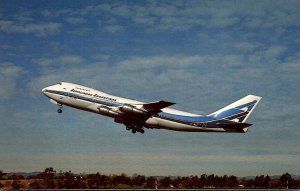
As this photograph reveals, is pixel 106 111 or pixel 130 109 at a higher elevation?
pixel 130 109

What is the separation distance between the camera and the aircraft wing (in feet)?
246

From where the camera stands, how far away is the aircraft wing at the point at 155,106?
75125mm

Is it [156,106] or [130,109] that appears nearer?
[156,106]

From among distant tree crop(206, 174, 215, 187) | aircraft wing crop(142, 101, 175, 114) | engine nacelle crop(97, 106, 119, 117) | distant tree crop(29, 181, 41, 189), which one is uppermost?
aircraft wing crop(142, 101, 175, 114)

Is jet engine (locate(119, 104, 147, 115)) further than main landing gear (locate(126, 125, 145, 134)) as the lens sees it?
No

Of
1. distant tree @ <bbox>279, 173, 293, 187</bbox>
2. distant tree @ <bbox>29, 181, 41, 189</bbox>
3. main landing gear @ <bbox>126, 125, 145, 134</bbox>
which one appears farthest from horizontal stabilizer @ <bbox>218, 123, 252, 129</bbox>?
distant tree @ <bbox>29, 181, 41, 189</bbox>

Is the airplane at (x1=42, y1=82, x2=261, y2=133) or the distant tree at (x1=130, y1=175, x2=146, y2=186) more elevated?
the airplane at (x1=42, y1=82, x2=261, y2=133)

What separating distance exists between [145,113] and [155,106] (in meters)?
2.57

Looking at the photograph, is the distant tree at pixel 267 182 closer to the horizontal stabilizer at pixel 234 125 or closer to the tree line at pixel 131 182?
the tree line at pixel 131 182

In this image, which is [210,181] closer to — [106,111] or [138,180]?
[138,180]

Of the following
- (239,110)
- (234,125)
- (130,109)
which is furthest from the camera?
(239,110)

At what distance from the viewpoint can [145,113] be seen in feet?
256

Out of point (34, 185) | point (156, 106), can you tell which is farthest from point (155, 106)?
point (34, 185)

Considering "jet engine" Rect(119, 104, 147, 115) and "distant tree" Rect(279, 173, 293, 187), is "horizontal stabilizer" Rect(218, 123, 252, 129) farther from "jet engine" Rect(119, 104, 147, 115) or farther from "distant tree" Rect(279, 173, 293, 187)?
"distant tree" Rect(279, 173, 293, 187)
